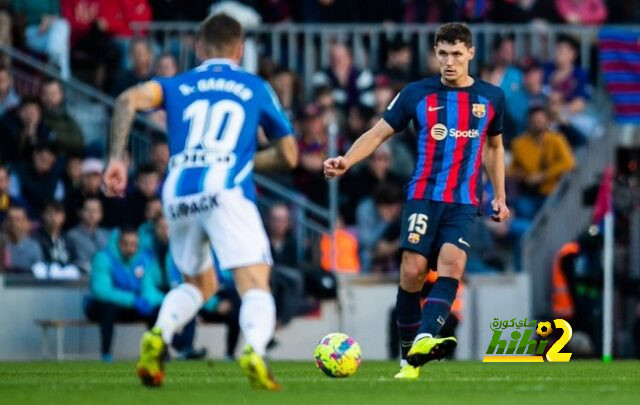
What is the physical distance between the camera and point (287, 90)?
69.7 ft

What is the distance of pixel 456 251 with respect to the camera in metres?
12.3

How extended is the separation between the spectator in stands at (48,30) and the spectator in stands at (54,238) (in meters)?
2.41

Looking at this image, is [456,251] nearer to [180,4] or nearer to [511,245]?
[511,245]

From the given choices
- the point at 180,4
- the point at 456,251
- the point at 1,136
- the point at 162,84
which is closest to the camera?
the point at 162,84

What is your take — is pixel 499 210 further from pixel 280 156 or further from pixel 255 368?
pixel 255 368

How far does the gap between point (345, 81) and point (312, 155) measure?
141 cm

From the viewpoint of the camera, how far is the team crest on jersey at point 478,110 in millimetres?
12500

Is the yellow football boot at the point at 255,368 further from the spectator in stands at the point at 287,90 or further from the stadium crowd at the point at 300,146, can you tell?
the spectator in stands at the point at 287,90

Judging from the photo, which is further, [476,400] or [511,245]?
[511,245]

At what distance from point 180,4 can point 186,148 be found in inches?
502

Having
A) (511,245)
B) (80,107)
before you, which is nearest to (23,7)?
(80,107)

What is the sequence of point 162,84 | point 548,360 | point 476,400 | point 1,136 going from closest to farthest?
point 476,400, point 162,84, point 548,360, point 1,136

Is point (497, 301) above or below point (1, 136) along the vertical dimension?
below

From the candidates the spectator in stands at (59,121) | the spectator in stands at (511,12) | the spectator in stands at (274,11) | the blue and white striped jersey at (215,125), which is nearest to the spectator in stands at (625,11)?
→ the spectator in stands at (511,12)
